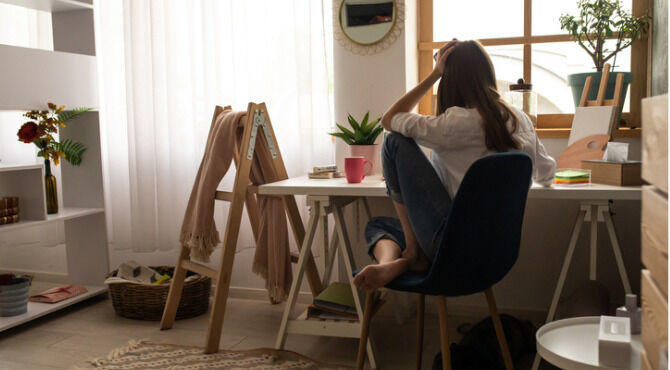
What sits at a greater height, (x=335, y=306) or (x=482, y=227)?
(x=482, y=227)

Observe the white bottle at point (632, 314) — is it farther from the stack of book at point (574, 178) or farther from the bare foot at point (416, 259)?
the stack of book at point (574, 178)

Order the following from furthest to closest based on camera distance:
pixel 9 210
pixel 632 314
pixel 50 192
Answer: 1. pixel 50 192
2. pixel 9 210
3. pixel 632 314

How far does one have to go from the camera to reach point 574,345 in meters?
1.40

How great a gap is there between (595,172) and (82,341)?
7.04ft

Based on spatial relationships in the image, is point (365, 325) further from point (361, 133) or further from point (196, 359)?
point (361, 133)

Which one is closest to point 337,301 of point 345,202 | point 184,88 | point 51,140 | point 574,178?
point 345,202

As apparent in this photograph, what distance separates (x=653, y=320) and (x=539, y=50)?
2289mm

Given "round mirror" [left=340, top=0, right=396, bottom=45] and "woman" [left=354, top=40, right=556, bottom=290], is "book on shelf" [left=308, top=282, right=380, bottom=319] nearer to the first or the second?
"woman" [left=354, top=40, right=556, bottom=290]

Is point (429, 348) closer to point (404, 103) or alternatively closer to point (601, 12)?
point (404, 103)

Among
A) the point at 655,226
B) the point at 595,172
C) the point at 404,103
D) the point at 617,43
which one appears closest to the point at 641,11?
the point at 617,43

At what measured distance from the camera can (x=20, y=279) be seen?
9.78 ft

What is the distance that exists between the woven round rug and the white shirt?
883mm

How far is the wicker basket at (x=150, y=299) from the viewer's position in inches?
117

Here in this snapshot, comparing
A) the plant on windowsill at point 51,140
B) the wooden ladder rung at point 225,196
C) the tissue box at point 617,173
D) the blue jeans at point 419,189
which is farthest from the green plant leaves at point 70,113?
the tissue box at point 617,173
